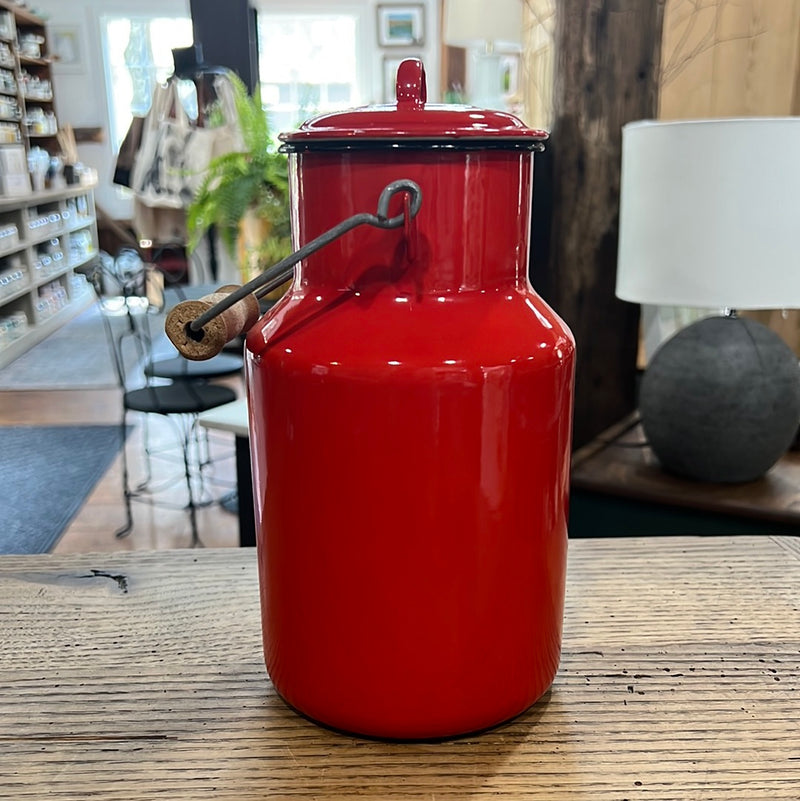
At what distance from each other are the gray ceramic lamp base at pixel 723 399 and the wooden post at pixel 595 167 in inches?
12.5

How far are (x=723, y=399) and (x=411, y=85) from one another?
3.79ft

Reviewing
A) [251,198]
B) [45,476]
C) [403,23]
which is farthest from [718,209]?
[403,23]

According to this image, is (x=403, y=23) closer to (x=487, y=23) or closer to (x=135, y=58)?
(x=135, y=58)

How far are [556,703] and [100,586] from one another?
40cm

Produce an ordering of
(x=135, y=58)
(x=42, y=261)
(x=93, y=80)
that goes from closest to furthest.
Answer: (x=42, y=261)
(x=93, y=80)
(x=135, y=58)

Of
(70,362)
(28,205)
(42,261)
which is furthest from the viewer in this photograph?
(70,362)

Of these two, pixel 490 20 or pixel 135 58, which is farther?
pixel 135 58

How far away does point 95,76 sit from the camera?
2.86 m

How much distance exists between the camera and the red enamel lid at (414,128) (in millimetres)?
449

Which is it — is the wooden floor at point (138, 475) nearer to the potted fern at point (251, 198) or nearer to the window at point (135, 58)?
the potted fern at point (251, 198)

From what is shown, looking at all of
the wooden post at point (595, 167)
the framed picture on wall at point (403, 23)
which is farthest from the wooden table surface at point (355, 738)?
the framed picture on wall at point (403, 23)

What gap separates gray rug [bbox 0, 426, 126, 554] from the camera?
97.3 inches

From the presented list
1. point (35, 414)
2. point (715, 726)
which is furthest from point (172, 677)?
point (35, 414)

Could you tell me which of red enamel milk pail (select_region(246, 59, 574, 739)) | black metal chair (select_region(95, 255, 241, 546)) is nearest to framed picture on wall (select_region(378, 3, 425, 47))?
black metal chair (select_region(95, 255, 241, 546))
